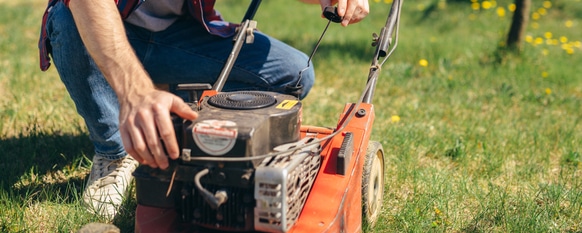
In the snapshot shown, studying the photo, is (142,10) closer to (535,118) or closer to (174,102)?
(174,102)

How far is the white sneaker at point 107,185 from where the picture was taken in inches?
85.4

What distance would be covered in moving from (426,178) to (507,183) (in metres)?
0.32

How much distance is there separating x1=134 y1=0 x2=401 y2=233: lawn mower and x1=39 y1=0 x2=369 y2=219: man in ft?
0.72

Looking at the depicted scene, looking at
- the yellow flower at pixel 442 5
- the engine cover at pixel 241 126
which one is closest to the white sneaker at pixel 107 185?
the engine cover at pixel 241 126

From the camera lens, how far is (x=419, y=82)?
4.09 meters

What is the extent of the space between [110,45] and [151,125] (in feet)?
1.15

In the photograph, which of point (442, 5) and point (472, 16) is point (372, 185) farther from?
point (442, 5)

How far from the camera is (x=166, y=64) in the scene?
2494 millimetres

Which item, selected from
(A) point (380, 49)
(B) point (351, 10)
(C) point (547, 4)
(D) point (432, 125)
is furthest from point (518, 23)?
(B) point (351, 10)

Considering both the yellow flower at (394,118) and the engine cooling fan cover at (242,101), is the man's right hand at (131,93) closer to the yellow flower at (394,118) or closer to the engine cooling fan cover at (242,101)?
the engine cooling fan cover at (242,101)

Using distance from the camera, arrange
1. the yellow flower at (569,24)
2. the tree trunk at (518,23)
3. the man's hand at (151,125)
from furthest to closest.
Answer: the yellow flower at (569,24) → the tree trunk at (518,23) → the man's hand at (151,125)

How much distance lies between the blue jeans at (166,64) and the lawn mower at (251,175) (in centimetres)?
54

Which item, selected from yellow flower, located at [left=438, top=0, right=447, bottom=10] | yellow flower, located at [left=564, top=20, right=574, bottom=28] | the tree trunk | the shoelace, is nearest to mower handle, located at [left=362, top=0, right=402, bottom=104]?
the shoelace

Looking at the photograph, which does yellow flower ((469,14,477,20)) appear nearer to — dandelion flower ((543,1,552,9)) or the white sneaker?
dandelion flower ((543,1,552,9))
